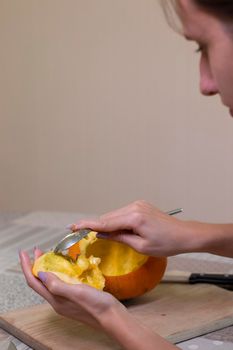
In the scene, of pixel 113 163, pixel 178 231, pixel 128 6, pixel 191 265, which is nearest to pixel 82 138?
pixel 113 163

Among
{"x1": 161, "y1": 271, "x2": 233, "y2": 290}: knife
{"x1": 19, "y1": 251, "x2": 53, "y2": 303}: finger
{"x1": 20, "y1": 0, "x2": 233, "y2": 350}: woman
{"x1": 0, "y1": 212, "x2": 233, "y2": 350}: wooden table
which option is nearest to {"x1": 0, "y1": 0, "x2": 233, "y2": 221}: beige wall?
{"x1": 0, "y1": 212, "x2": 233, "y2": 350}: wooden table

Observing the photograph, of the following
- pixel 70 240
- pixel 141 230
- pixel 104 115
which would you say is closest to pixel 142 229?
pixel 141 230

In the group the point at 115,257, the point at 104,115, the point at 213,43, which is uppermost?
the point at 104,115

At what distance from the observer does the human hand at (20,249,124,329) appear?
65 centimetres

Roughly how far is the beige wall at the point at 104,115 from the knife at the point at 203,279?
129 cm

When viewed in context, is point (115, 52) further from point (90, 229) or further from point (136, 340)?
point (136, 340)

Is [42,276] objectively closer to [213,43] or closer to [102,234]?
[102,234]

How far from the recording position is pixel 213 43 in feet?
1.98

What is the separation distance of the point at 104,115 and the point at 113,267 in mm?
1697

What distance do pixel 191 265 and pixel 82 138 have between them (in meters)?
1.57

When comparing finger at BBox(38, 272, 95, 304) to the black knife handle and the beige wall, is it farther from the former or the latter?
the beige wall

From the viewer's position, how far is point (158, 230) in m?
0.84

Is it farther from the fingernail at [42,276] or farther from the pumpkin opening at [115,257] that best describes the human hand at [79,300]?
the pumpkin opening at [115,257]

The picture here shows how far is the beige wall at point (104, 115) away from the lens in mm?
2248
